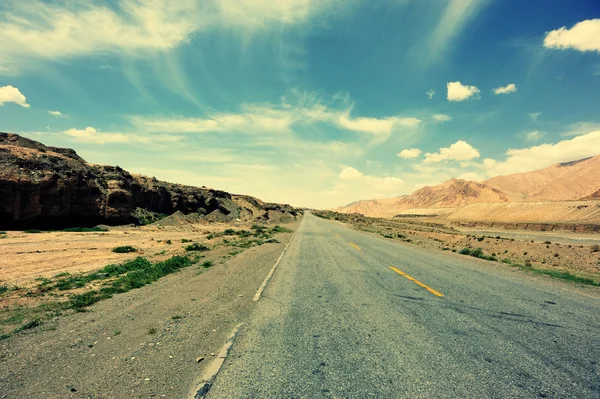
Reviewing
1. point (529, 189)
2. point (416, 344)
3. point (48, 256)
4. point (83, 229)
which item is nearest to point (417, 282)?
point (416, 344)

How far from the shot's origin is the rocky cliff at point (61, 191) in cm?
2373

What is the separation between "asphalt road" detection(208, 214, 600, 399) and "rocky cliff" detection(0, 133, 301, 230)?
28.3 m

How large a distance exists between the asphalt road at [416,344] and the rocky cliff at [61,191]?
92.7ft

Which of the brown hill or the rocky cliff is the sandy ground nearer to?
the rocky cliff

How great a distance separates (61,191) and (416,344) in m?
33.2

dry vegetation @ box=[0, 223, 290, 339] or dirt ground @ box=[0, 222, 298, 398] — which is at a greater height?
dirt ground @ box=[0, 222, 298, 398]

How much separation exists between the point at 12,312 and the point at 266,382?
7.25 m

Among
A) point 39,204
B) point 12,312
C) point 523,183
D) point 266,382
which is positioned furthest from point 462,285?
point 523,183

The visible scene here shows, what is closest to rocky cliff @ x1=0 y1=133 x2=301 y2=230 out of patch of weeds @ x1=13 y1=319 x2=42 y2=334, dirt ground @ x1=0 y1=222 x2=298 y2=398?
dirt ground @ x1=0 y1=222 x2=298 y2=398

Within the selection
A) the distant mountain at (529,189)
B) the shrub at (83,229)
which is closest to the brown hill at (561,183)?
the distant mountain at (529,189)

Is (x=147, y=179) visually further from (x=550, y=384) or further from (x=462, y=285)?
(x=550, y=384)

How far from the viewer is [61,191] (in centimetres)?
2638

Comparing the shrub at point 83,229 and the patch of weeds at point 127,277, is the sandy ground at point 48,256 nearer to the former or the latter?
the patch of weeds at point 127,277

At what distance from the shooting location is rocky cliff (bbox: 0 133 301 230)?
23.7 meters
